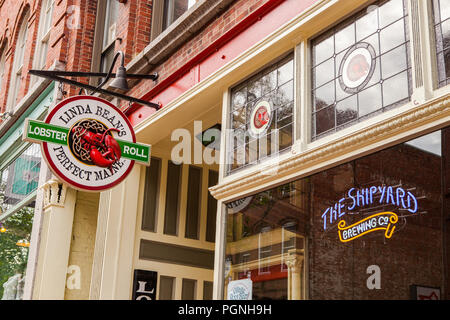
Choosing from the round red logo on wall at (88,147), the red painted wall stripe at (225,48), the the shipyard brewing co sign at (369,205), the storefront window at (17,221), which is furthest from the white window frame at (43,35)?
the the shipyard brewing co sign at (369,205)

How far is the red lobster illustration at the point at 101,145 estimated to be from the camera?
6770 millimetres

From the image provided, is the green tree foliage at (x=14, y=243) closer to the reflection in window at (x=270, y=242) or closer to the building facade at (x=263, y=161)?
the building facade at (x=263, y=161)

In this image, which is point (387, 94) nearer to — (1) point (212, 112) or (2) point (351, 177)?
(2) point (351, 177)

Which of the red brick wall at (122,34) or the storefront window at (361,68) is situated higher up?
the red brick wall at (122,34)

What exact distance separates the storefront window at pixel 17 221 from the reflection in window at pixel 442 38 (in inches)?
311

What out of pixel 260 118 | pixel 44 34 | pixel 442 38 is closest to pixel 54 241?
pixel 260 118

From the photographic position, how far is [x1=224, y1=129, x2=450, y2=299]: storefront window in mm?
3971

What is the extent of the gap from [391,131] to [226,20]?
2.91 metres

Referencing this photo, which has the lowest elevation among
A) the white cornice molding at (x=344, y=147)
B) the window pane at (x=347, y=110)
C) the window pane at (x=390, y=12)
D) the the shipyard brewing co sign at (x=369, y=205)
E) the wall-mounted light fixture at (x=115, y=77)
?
the the shipyard brewing co sign at (x=369, y=205)

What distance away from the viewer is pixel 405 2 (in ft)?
15.3

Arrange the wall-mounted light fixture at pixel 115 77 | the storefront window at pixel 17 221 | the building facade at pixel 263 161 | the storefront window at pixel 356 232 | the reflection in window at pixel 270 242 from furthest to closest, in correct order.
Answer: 1. the storefront window at pixel 17 221
2. the wall-mounted light fixture at pixel 115 77
3. the reflection in window at pixel 270 242
4. the building facade at pixel 263 161
5. the storefront window at pixel 356 232

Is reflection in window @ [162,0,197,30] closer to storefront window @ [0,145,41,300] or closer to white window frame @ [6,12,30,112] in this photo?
storefront window @ [0,145,41,300]

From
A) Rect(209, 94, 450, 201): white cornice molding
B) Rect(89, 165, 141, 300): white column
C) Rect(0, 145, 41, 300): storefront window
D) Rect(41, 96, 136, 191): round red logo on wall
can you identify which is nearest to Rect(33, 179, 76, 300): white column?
Rect(89, 165, 141, 300): white column
